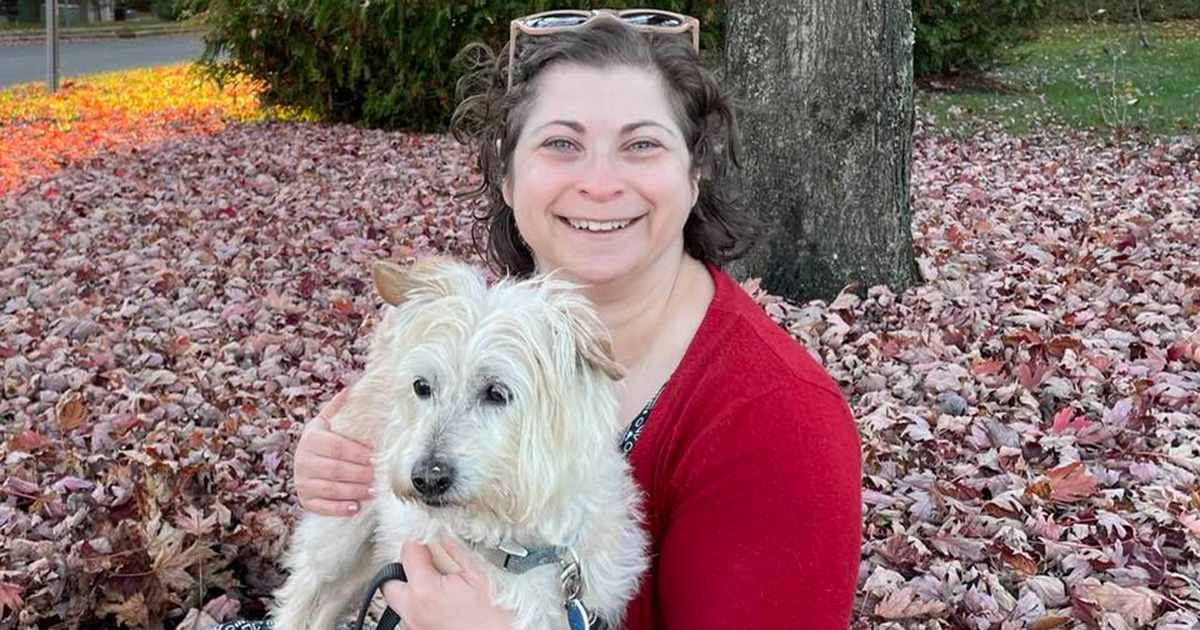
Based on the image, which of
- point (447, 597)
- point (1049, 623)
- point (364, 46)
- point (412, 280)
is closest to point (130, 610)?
point (447, 597)

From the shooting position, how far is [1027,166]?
1161 centimetres

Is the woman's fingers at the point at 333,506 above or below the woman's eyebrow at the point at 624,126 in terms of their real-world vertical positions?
below

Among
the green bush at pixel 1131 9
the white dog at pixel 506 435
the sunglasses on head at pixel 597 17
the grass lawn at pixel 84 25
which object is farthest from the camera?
the grass lawn at pixel 84 25

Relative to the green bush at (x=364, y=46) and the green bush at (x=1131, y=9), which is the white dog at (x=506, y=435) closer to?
the green bush at (x=364, y=46)

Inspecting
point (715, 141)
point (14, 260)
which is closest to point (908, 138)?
point (715, 141)

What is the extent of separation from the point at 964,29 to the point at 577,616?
17.4 metres

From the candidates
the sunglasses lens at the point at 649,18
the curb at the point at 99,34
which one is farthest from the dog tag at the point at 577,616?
the curb at the point at 99,34

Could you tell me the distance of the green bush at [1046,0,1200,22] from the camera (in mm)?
22891

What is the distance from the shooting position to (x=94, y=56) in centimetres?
3012

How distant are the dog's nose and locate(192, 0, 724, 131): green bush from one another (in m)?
11.5

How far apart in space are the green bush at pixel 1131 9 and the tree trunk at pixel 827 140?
1661 cm

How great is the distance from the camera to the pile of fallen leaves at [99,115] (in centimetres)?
1287

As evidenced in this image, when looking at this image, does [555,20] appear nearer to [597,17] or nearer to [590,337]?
[597,17]

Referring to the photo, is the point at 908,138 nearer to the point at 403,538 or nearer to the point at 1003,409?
the point at 1003,409
